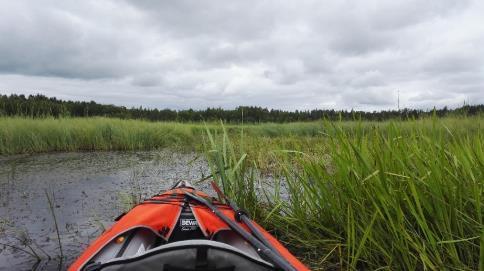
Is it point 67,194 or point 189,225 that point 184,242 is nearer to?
point 189,225

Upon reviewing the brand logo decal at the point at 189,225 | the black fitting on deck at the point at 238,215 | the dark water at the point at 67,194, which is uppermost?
the black fitting on deck at the point at 238,215

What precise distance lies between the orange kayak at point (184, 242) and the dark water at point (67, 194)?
756 millimetres

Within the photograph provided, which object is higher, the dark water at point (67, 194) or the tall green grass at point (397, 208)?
the tall green grass at point (397, 208)

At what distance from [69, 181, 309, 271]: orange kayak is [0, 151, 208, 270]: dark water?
0.76 m

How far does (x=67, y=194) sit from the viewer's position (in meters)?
5.30

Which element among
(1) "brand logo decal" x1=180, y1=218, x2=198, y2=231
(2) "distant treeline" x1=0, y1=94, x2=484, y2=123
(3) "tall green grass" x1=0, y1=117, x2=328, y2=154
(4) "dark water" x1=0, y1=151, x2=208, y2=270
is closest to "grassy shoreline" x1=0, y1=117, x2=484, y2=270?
(1) "brand logo decal" x1=180, y1=218, x2=198, y2=231

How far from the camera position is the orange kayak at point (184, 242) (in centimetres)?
171

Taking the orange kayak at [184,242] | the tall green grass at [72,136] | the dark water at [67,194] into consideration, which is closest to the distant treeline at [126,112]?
the tall green grass at [72,136]

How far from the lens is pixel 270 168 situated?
23.5 ft

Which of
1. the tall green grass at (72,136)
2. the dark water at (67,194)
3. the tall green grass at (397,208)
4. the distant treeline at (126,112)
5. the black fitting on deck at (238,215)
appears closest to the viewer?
the tall green grass at (397,208)

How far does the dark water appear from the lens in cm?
328

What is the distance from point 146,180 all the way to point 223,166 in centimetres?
344

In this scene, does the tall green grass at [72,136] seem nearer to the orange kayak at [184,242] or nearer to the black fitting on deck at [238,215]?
the orange kayak at [184,242]

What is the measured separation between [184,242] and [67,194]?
14.1 feet
